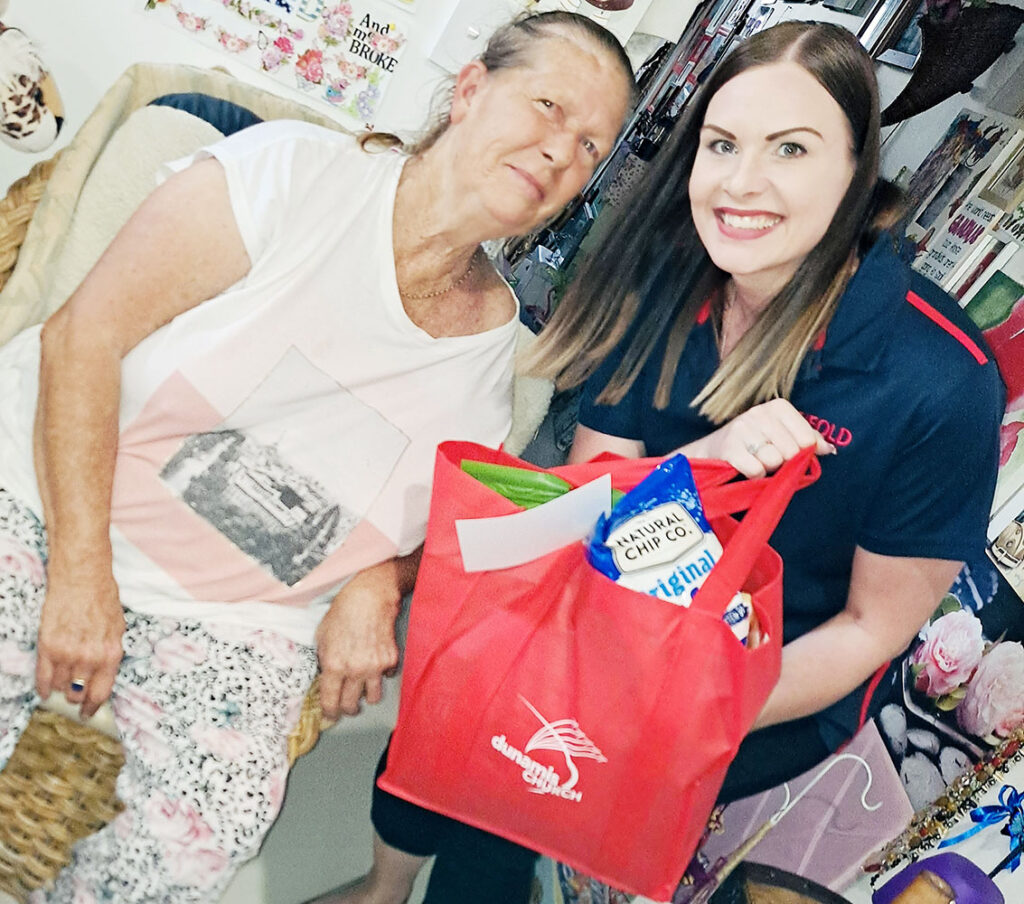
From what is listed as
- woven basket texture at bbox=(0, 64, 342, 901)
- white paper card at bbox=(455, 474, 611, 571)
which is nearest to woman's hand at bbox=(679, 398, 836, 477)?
white paper card at bbox=(455, 474, 611, 571)

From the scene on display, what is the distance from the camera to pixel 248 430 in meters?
1.11

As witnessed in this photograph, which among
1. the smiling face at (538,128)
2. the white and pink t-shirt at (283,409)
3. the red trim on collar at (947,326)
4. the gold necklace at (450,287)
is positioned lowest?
the white and pink t-shirt at (283,409)

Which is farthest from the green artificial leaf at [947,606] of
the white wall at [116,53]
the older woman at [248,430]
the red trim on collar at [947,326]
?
the white wall at [116,53]

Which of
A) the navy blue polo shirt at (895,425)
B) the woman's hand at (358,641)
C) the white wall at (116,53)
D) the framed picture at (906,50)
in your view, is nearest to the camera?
the navy blue polo shirt at (895,425)

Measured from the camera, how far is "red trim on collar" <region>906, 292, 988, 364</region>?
2.97 feet

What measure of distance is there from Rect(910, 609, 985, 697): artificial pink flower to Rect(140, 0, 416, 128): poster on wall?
119 centimetres

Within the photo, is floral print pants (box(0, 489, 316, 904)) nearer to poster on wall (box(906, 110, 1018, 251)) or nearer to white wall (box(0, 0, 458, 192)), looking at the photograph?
white wall (box(0, 0, 458, 192))

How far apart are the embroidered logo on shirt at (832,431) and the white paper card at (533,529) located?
0.27 metres

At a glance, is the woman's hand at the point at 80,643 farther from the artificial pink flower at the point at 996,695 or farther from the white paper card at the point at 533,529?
the artificial pink flower at the point at 996,695

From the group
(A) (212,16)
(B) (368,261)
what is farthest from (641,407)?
(A) (212,16)

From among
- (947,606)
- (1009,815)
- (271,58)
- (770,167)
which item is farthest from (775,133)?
(271,58)

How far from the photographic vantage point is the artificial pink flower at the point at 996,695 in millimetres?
917

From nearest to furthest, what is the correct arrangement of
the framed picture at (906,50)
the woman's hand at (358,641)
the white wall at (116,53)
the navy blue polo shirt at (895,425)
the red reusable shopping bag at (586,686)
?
the red reusable shopping bag at (586,686)
the navy blue polo shirt at (895,425)
the framed picture at (906,50)
the woman's hand at (358,641)
the white wall at (116,53)

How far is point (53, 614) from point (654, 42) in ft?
3.94
